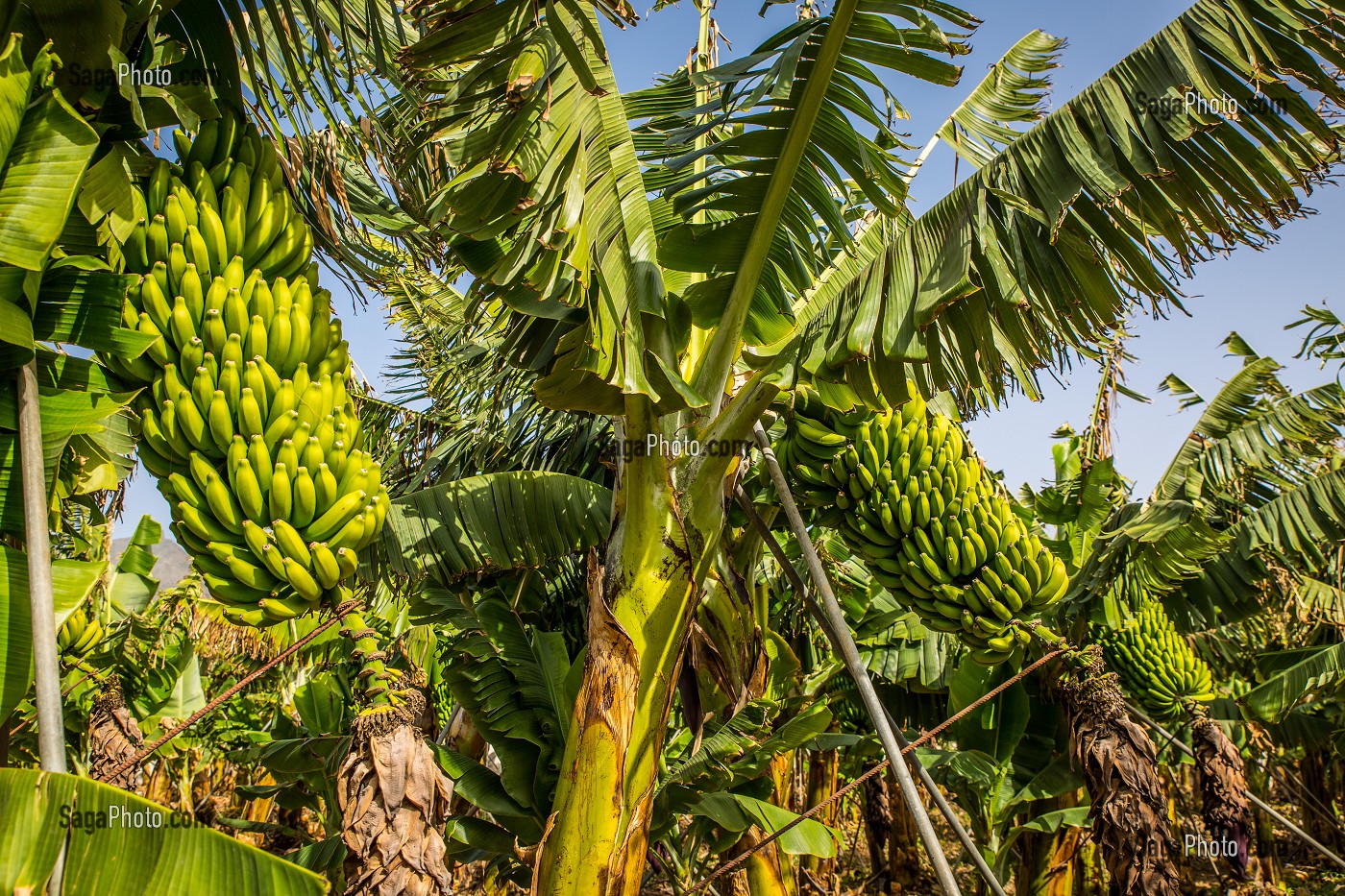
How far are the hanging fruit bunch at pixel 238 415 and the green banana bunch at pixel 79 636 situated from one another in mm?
4535

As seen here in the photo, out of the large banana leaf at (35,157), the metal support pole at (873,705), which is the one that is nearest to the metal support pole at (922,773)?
the metal support pole at (873,705)

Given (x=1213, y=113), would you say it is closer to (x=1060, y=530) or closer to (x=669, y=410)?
(x=669, y=410)

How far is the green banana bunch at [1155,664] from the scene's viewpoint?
18.6ft

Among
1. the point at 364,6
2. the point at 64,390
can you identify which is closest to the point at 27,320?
the point at 64,390

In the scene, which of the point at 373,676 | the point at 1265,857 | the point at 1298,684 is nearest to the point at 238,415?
the point at 373,676

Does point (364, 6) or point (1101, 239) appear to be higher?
point (364, 6)

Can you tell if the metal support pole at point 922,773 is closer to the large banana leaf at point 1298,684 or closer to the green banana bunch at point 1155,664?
the green banana bunch at point 1155,664

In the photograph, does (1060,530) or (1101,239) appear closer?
(1101,239)

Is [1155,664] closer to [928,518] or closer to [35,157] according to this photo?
[928,518]

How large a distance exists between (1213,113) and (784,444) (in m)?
1.76

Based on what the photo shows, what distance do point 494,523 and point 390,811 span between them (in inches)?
46.5

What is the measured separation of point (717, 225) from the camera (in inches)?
99.3

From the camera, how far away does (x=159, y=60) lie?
1.70m

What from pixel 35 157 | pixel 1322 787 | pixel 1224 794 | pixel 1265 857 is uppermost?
pixel 35 157
